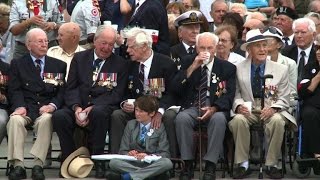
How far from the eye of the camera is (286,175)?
13258 millimetres

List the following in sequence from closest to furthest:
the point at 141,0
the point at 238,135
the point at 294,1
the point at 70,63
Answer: the point at 238,135
the point at 70,63
the point at 141,0
the point at 294,1

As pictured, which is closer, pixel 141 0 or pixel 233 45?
pixel 233 45

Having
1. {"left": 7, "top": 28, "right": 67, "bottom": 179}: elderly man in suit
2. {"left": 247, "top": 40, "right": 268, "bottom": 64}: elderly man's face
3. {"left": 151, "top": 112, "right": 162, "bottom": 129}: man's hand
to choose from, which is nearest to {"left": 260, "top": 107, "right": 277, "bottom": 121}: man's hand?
{"left": 247, "top": 40, "right": 268, "bottom": 64}: elderly man's face

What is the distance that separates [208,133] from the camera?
12914 mm

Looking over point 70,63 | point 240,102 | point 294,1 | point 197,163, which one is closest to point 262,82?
point 240,102

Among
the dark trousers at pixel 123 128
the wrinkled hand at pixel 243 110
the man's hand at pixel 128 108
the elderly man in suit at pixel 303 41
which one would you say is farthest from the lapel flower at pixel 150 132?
the elderly man in suit at pixel 303 41

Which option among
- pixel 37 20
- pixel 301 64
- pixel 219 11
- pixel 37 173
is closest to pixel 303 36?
pixel 301 64

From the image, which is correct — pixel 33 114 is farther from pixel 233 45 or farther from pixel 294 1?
pixel 294 1

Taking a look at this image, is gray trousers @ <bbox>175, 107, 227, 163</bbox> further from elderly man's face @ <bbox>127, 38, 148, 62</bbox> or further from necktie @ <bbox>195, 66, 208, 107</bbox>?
elderly man's face @ <bbox>127, 38, 148, 62</bbox>

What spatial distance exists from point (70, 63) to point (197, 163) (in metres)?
2.02

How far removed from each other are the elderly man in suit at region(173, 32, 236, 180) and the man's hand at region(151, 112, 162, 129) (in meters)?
0.22

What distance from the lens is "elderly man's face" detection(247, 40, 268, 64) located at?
43.7 ft

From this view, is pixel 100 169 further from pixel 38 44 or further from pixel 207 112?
pixel 38 44

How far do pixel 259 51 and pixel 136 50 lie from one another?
1.49m
